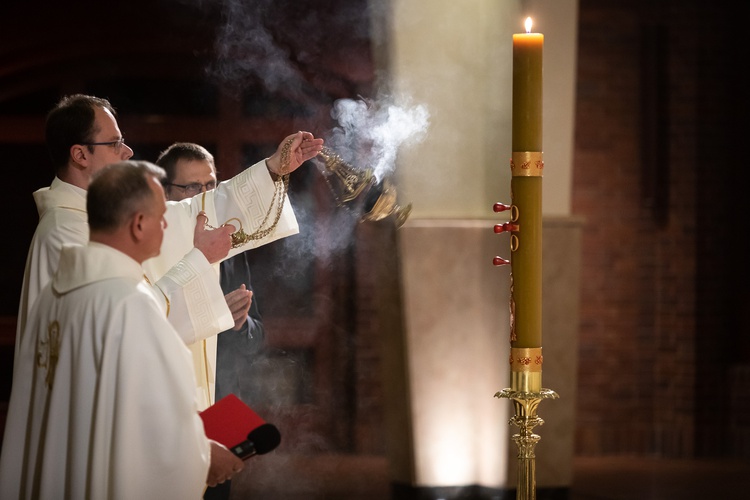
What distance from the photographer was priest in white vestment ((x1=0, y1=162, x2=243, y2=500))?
1910 millimetres

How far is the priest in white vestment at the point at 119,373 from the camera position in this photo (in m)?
1.91

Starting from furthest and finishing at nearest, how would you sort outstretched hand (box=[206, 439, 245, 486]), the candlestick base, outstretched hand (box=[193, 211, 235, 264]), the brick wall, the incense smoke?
the brick wall, the incense smoke, outstretched hand (box=[193, 211, 235, 264]), outstretched hand (box=[206, 439, 245, 486]), the candlestick base

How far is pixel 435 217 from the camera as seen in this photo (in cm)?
422

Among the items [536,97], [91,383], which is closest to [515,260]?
[536,97]

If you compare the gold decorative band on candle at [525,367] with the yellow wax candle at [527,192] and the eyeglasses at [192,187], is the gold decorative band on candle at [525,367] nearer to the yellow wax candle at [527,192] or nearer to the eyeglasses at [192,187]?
the yellow wax candle at [527,192]

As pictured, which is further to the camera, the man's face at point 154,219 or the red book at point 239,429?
the red book at point 239,429

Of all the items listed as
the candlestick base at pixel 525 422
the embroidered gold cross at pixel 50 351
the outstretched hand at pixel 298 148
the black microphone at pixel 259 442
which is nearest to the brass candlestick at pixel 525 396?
the candlestick base at pixel 525 422

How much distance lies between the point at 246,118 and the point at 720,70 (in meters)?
2.72

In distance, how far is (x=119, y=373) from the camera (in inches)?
75.3

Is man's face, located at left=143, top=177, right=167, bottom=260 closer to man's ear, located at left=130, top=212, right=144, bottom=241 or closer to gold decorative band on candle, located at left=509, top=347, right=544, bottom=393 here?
man's ear, located at left=130, top=212, right=144, bottom=241

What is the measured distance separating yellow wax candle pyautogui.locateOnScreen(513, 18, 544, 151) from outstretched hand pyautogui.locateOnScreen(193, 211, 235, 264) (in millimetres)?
990

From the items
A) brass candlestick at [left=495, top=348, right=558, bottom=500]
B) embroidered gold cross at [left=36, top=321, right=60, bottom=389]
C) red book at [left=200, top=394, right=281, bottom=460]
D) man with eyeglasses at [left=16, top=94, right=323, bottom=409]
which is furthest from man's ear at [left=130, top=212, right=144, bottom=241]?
brass candlestick at [left=495, top=348, right=558, bottom=500]

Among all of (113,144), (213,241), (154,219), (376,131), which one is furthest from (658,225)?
(154,219)

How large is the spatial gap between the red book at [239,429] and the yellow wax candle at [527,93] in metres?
0.78
